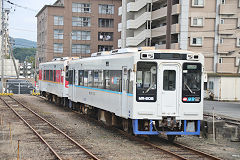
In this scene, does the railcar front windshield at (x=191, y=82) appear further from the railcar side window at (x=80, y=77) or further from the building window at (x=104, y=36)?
the building window at (x=104, y=36)

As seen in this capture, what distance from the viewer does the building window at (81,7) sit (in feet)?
233

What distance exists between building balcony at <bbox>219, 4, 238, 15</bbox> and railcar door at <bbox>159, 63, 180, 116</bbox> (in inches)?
1239

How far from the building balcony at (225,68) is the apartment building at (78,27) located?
1335 inches

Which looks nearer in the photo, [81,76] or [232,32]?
[81,76]

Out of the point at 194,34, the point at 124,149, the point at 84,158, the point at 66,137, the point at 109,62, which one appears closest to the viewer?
the point at 84,158

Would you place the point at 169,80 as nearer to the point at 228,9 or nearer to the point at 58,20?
the point at 228,9

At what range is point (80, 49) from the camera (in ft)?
235

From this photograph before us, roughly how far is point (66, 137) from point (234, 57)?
3280cm

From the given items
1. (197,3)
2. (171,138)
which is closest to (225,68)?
(197,3)

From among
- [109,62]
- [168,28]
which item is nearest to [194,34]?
[168,28]

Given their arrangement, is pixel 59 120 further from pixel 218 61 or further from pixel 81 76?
pixel 218 61

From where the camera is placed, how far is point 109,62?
14.4 metres

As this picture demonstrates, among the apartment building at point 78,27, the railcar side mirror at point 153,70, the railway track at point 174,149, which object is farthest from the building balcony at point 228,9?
the apartment building at point 78,27

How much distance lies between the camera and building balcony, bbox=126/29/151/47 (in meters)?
47.2
